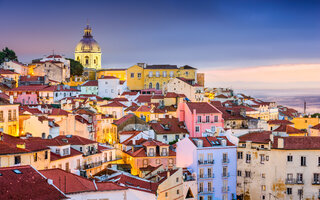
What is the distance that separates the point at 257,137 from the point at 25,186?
27454mm

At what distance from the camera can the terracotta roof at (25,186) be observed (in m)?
22.7

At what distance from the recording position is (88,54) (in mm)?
126438

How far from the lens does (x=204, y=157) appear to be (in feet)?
143

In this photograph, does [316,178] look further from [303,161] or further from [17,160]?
[17,160]

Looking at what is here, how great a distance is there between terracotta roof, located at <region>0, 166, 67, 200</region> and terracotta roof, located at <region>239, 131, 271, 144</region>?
24720 millimetres

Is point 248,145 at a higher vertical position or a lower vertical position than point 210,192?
higher

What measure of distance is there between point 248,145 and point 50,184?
24749mm

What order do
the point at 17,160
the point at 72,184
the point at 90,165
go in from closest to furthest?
the point at 72,184 < the point at 17,160 < the point at 90,165

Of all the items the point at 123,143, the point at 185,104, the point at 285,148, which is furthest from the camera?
the point at 185,104

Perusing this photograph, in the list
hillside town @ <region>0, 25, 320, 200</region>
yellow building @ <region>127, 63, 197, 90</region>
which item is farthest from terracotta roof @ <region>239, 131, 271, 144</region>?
yellow building @ <region>127, 63, 197, 90</region>

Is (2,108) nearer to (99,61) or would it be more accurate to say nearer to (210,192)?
(210,192)

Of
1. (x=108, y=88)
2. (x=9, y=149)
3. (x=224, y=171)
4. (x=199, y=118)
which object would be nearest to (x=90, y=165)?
(x=9, y=149)

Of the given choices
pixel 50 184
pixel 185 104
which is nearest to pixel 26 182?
pixel 50 184

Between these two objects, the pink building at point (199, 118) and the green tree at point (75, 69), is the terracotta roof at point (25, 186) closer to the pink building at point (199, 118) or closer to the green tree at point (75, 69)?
the pink building at point (199, 118)
